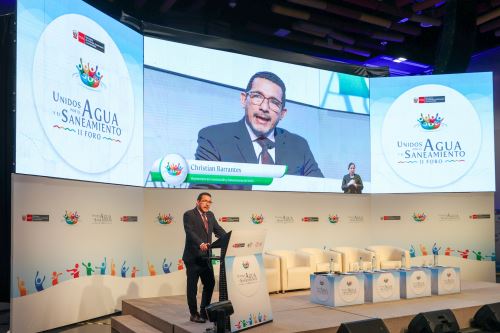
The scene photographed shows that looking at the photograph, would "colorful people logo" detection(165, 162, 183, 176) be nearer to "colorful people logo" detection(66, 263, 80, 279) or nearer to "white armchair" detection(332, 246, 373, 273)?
"colorful people logo" detection(66, 263, 80, 279)

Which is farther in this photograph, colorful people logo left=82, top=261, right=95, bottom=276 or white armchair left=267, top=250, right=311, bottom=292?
white armchair left=267, top=250, right=311, bottom=292

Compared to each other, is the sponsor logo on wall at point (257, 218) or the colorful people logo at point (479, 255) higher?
the sponsor logo on wall at point (257, 218)

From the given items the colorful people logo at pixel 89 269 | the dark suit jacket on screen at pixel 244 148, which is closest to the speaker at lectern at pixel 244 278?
the colorful people logo at pixel 89 269

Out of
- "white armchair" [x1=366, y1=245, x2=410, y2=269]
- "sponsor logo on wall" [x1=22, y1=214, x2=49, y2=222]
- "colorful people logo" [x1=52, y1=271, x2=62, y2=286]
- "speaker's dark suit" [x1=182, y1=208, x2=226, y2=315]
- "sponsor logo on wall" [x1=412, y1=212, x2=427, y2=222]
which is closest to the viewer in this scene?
"speaker's dark suit" [x1=182, y1=208, x2=226, y2=315]

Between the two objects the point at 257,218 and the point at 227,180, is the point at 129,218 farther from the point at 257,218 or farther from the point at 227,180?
the point at 257,218

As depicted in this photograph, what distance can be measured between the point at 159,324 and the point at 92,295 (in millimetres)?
1365

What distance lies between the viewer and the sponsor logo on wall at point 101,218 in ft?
20.9

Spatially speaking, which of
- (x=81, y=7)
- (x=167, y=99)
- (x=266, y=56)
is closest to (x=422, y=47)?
(x=266, y=56)

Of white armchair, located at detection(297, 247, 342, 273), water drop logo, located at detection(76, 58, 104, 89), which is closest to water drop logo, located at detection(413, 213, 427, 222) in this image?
white armchair, located at detection(297, 247, 342, 273)

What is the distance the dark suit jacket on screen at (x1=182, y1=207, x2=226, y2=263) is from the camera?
520 cm

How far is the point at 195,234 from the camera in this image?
5.21 m

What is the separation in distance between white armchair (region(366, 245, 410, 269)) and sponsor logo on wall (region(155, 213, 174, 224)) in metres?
3.45

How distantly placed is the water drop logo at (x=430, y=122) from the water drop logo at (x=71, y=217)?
653 centimetres

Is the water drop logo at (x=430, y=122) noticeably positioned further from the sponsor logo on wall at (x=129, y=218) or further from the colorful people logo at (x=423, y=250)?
the sponsor logo on wall at (x=129, y=218)
